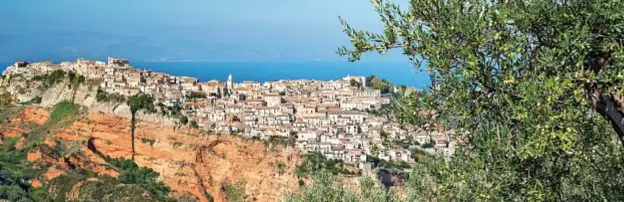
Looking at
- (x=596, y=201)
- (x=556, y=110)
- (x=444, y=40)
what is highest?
(x=444, y=40)

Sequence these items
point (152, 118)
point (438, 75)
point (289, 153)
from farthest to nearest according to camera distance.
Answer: point (152, 118)
point (289, 153)
point (438, 75)

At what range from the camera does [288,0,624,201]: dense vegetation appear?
4.18 metres

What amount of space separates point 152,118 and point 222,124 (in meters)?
4.11

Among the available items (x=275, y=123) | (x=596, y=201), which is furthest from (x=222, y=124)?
(x=596, y=201)

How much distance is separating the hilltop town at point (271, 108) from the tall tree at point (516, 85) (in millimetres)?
28122

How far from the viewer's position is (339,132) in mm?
43531

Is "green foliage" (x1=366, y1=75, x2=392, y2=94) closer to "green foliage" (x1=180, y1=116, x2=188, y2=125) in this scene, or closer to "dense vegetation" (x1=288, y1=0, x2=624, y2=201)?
"green foliage" (x1=180, y1=116, x2=188, y2=125)

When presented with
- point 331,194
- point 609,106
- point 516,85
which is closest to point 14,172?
point 331,194

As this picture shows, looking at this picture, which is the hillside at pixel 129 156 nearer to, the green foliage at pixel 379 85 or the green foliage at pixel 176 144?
the green foliage at pixel 176 144

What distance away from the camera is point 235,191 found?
35375 mm

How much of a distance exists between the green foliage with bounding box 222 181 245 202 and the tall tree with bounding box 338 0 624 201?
3046cm

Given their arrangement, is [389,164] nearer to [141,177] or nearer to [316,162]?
[316,162]

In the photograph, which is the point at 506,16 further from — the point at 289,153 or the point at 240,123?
the point at 240,123

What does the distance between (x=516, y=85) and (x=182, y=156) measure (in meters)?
33.8
